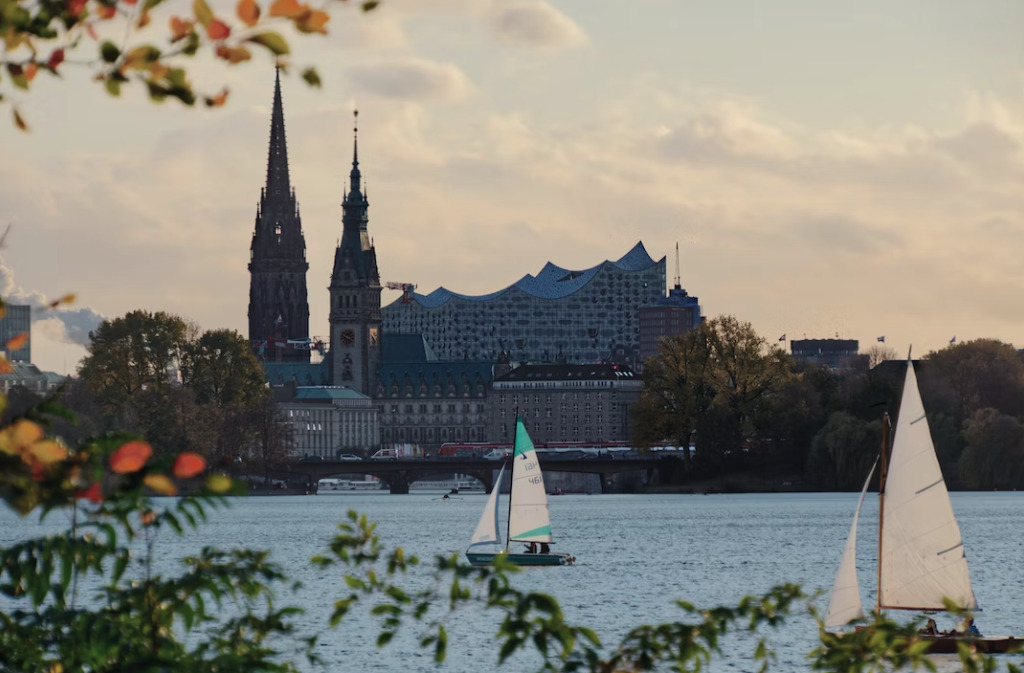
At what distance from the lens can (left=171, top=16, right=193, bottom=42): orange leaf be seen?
6504 mm

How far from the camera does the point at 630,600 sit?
60.6 meters

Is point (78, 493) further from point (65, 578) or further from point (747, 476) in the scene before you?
point (747, 476)

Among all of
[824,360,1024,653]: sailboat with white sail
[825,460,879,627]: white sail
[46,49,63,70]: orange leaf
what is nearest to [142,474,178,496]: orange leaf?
[46,49,63,70]: orange leaf

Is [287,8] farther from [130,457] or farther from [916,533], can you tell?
[916,533]

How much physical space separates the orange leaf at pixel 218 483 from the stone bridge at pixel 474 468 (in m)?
151

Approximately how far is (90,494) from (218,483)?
43cm

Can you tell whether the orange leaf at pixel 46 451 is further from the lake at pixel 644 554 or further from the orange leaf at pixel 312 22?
the lake at pixel 644 554

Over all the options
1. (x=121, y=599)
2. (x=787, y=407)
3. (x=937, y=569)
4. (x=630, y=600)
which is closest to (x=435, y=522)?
(x=787, y=407)

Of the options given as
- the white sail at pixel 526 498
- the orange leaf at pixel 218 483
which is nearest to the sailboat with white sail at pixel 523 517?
the white sail at pixel 526 498

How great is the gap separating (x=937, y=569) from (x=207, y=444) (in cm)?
12032

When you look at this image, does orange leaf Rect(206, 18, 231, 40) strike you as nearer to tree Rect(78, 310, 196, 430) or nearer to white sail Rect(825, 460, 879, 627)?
white sail Rect(825, 460, 879, 627)

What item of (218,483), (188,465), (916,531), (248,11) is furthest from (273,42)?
(916,531)

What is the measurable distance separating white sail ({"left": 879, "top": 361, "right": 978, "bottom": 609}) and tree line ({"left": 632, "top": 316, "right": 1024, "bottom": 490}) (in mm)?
95405

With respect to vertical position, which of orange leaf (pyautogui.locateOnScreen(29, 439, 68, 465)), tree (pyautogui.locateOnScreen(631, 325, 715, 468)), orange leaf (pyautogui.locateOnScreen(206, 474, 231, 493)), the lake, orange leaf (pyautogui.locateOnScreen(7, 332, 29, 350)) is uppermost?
tree (pyautogui.locateOnScreen(631, 325, 715, 468))
